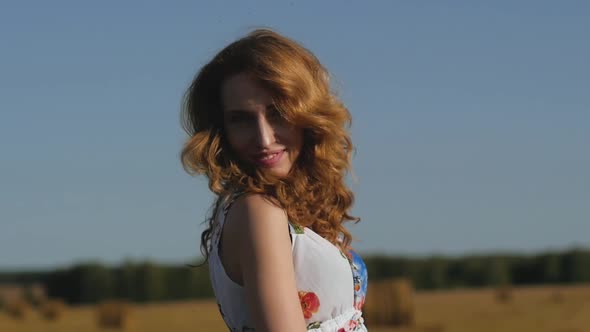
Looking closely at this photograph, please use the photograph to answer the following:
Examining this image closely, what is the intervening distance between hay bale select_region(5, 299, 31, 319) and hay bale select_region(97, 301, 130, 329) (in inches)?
155

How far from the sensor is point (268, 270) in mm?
2363

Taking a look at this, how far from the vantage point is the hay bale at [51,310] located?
2256cm

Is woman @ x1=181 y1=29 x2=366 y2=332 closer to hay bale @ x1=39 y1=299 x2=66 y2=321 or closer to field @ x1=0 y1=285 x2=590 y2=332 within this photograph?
field @ x1=0 y1=285 x2=590 y2=332

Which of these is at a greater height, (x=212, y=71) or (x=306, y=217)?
(x=212, y=71)

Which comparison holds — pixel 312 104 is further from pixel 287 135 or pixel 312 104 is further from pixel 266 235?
pixel 266 235

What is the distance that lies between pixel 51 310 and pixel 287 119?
20971 millimetres

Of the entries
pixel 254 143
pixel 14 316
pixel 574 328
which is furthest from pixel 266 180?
pixel 14 316

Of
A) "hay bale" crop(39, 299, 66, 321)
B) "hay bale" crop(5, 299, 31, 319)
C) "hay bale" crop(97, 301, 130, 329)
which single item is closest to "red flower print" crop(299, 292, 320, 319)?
"hay bale" crop(97, 301, 130, 329)

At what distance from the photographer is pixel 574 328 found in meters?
16.9

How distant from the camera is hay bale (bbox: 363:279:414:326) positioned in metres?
18.2

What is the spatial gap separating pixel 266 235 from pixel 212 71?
1.75 feet

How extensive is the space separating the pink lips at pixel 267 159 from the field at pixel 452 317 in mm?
14655

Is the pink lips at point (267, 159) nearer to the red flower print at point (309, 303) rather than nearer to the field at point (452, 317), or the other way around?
the red flower print at point (309, 303)

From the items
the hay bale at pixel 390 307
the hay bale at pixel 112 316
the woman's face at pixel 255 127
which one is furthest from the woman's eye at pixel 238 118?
the hay bale at pixel 112 316
